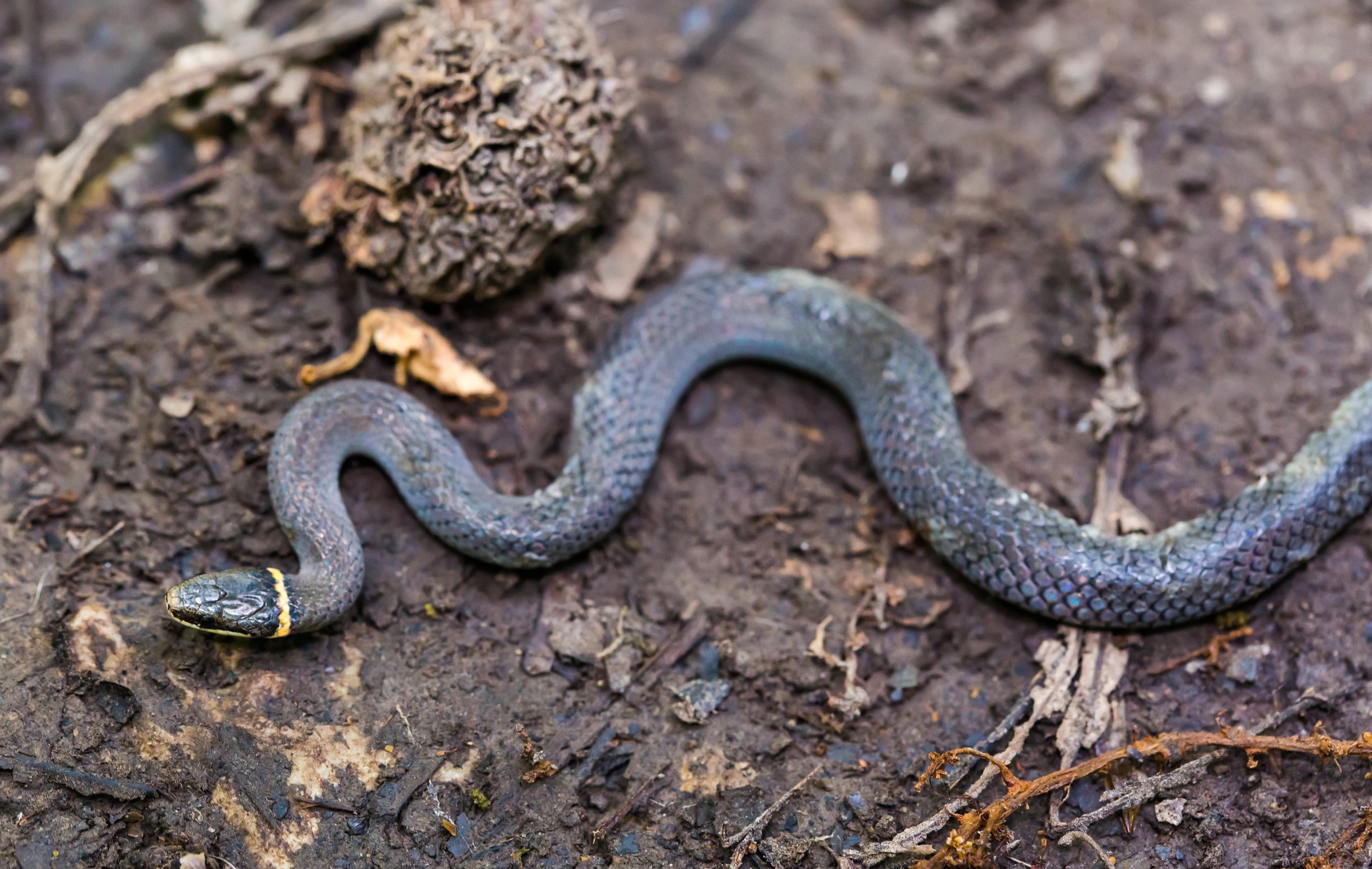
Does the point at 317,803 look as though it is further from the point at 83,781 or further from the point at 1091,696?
the point at 1091,696

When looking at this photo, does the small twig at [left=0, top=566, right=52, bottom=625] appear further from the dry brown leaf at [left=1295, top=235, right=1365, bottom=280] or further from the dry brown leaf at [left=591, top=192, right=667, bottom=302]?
the dry brown leaf at [left=1295, top=235, right=1365, bottom=280]

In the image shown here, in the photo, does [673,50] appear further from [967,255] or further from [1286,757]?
[1286,757]

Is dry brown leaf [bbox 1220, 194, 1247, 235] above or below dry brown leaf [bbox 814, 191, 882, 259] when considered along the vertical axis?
below

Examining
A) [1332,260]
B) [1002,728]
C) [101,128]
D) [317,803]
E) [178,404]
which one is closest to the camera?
[317,803]

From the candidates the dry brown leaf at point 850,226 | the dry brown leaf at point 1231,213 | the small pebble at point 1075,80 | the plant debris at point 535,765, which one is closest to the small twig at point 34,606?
the plant debris at point 535,765

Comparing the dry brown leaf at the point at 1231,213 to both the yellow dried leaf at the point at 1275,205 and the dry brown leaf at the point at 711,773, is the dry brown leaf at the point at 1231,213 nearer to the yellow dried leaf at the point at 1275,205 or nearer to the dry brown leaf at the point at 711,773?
the yellow dried leaf at the point at 1275,205

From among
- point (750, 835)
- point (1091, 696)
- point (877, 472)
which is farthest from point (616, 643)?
point (1091, 696)

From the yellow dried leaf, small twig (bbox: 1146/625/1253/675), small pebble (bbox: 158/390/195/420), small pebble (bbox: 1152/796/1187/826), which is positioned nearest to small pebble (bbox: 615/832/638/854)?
small pebble (bbox: 1152/796/1187/826)
